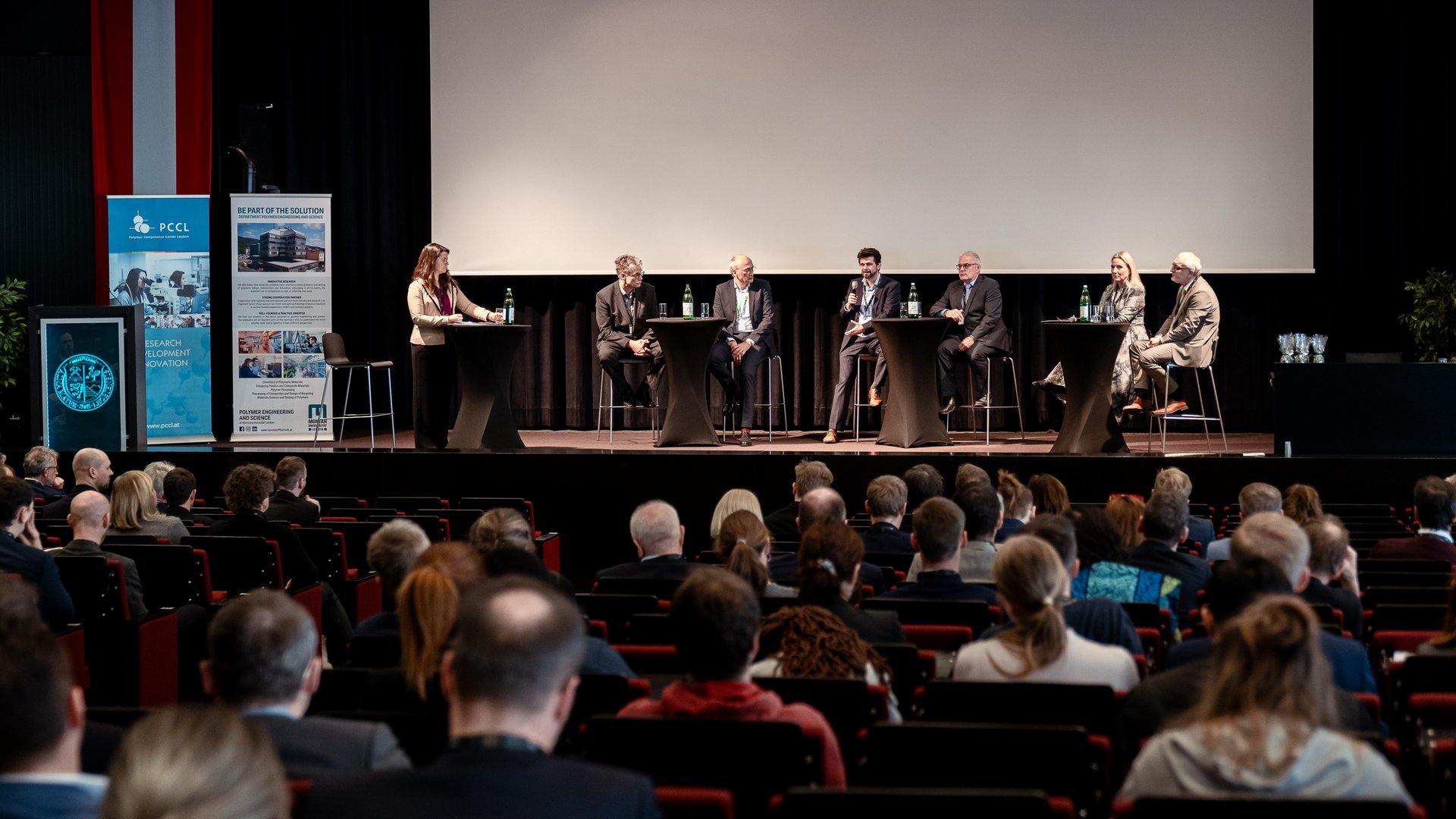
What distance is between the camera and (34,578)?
420 centimetres

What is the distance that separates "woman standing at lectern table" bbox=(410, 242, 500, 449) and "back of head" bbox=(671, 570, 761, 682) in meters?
6.85

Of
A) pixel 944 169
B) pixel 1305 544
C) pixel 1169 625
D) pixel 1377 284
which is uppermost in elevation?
pixel 944 169

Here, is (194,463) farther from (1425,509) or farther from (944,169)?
(1425,509)

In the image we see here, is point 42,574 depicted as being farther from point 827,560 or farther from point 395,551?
point 827,560

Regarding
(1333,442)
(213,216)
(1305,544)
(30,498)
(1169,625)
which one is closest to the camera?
(1305,544)

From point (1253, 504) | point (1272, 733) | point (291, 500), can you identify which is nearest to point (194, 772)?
point (1272, 733)

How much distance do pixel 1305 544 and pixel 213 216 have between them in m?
9.68

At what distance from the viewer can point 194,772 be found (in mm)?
1303

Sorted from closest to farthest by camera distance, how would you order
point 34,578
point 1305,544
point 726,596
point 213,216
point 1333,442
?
point 726,596 → point 1305,544 → point 34,578 → point 1333,442 → point 213,216

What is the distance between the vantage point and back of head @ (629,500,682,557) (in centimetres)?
456

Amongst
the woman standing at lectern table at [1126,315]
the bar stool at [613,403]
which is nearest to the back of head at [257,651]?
the bar stool at [613,403]

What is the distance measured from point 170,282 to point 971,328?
6.22 m

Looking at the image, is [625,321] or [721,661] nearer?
[721,661]

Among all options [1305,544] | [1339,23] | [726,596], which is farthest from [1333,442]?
[726,596]
